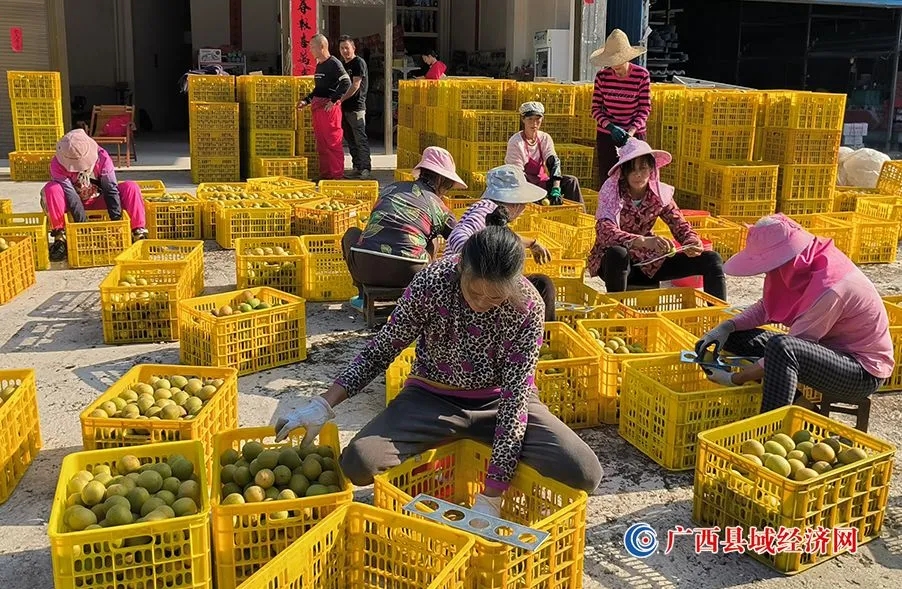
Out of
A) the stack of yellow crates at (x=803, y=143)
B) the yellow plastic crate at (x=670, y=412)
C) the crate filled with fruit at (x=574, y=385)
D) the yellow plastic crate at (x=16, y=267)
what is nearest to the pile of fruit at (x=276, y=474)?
the crate filled with fruit at (x=574, y=385)

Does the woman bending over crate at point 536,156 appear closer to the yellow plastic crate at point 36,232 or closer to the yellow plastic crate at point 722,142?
the yellow plastic crate at point 722,142

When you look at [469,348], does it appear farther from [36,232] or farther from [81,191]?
[81,191]

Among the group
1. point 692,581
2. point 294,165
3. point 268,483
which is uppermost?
Answer: point 294,165

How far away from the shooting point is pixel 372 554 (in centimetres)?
278

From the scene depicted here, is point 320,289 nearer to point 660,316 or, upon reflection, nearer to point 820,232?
point 660,316

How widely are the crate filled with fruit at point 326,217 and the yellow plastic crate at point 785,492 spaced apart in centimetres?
474

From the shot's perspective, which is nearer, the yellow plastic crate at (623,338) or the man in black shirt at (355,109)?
the yellow plastic crate at (623,338)

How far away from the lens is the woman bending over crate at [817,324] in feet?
12.5

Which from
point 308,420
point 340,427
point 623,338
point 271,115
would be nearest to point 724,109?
point 623,338

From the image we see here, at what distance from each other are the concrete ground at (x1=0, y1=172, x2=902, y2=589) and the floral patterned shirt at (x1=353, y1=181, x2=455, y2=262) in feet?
2.19

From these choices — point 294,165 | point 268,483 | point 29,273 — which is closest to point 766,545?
point 268,483

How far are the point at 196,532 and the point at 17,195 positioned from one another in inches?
362

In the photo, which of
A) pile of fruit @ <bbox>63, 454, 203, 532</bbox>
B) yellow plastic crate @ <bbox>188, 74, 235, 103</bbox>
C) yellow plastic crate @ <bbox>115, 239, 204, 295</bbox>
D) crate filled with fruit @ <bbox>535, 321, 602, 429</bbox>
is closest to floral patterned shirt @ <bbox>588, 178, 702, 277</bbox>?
crate filled with fruit @ <bbox>535, 321, 602, 429</bbox>

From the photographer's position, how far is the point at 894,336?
4.79m
